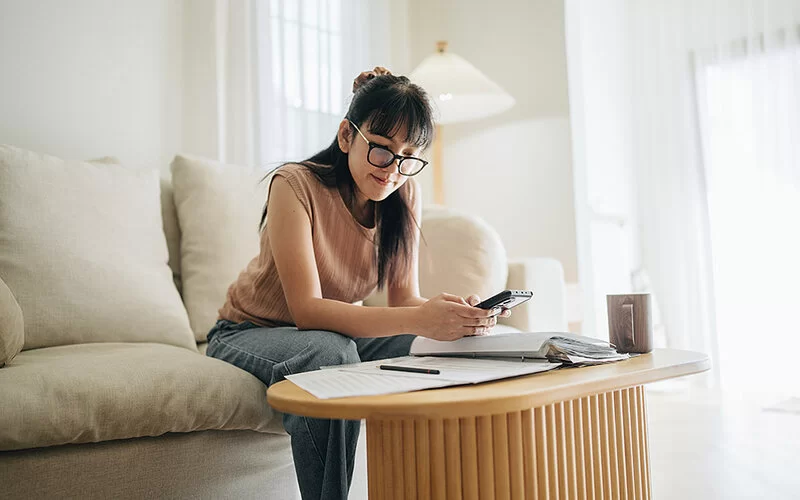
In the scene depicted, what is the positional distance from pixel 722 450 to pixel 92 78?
228 centimetres

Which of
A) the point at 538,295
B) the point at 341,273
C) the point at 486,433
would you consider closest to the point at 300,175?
the point at 341,273

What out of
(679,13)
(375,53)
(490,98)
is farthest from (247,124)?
(679,13)

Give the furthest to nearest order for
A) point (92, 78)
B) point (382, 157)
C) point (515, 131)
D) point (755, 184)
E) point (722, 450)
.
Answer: point (515, 131), point (755, 184), point (92, 78), point (722, 450), point (382, 157)

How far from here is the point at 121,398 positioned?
1071 mm

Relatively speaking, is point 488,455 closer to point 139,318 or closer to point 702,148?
point 139,318

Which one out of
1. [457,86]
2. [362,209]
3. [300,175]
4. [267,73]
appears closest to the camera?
[300,175]

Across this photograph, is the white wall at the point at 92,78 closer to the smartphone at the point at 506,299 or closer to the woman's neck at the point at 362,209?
the woman's neck at the point at 362,209

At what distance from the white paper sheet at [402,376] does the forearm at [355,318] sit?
94mm

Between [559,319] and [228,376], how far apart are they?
47.3 inches

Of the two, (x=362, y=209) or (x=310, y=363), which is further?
(x=362, y=209)

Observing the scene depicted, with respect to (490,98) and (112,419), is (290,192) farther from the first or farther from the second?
(490,98)

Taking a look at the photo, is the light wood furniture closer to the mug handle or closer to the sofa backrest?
the mug handle

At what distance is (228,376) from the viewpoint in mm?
1196

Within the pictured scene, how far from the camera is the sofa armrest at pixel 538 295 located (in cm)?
189
